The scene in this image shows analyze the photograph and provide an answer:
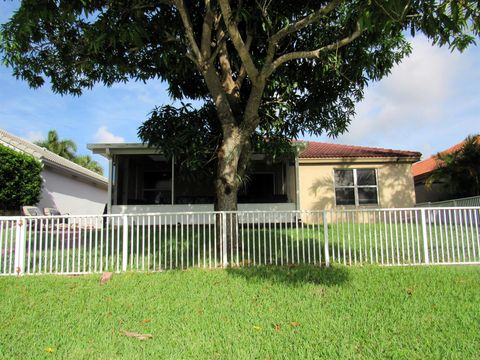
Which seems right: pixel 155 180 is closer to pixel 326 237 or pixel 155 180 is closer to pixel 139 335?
pixel 326 237

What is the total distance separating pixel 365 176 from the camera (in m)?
16.6

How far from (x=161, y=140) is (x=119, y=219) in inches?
→ 96.2

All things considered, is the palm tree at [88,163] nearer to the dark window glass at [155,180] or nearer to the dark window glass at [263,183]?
the dark window glass at [155,180]

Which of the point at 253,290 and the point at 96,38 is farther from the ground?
the point at 96,38

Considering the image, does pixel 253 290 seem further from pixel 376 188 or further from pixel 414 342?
pixel 376 188

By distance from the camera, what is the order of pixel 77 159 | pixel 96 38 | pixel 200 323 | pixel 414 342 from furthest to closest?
pixel 77 159 → pixel 96 38 → pixel 200 323 → pixel 414 342

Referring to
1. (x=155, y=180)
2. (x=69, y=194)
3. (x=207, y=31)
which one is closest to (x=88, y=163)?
(x=69, y=194)

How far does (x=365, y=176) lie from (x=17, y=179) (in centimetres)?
1462

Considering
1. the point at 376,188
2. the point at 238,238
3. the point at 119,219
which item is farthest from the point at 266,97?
the point at 376,188

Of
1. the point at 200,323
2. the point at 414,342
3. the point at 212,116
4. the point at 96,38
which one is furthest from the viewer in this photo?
the point at 212,116

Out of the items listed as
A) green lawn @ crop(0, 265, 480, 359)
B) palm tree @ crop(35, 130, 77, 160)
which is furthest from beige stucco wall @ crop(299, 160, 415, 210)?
palm tree @ crop(35, 130, 77, 160)

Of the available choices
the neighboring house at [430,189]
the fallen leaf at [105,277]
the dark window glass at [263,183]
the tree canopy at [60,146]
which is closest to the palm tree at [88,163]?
the tree canopy at [60,146]

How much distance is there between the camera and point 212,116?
30.3 feet

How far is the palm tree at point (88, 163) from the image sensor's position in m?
34.2
